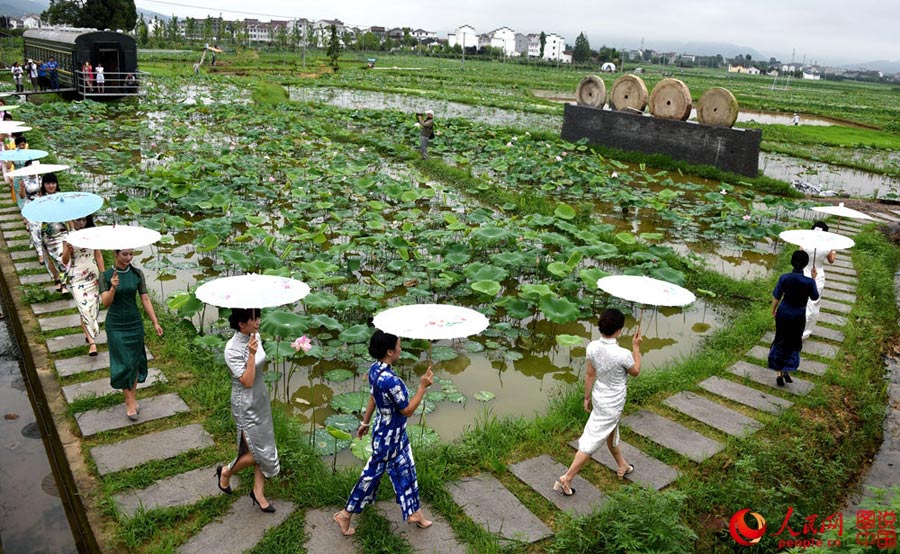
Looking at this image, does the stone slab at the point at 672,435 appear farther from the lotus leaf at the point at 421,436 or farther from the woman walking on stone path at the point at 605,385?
the lotus leaf at the point at 421,436

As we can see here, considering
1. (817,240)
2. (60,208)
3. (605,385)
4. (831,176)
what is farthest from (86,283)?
(831,176)

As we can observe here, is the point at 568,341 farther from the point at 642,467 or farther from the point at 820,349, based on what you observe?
the point at 820,349

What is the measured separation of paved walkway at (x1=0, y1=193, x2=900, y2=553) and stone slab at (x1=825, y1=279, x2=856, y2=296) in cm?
187

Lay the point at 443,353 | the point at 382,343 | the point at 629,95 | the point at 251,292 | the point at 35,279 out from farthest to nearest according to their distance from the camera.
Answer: the point at 629,95, the point at 35,279, the point at 443,353, the point at 251,292, the point at 382,343

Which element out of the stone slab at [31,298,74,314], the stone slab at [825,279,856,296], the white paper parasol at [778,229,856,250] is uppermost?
the white paper parasol at [778,229,856,250]

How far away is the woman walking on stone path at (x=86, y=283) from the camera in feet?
18.5

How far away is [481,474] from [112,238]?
129 inches

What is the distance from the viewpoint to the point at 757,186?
1468cm

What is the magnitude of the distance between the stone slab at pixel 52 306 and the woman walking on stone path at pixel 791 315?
7.25 meters

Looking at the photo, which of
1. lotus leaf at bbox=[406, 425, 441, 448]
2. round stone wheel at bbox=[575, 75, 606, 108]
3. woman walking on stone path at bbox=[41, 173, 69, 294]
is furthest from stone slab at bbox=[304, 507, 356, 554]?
round stone wheel at bbox=[575, 75, 606, 108]

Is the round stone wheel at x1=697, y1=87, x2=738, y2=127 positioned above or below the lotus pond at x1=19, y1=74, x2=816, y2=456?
above

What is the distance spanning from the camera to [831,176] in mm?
17172

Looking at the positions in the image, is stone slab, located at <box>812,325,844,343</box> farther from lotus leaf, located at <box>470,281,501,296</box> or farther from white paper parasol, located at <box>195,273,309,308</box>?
white paper parasol, located at <box>195,273,309,308</box>

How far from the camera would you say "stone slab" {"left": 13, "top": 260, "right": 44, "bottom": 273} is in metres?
7.50
